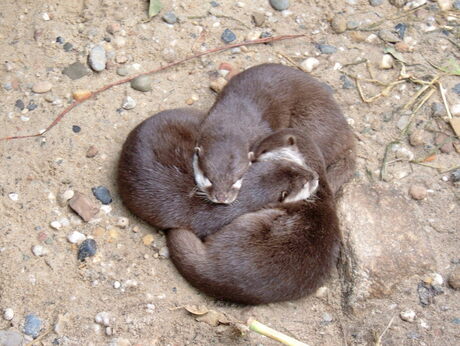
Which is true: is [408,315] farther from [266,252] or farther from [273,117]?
[273,117]

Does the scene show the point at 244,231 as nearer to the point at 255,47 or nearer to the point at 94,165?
the point at 94,165

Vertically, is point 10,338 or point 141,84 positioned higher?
point 141,84

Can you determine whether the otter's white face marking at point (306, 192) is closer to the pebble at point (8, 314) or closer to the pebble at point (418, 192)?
the pebble at point (418, 192)

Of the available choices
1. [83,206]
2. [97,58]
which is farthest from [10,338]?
[97,58]

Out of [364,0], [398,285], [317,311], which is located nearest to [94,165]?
[317,311]

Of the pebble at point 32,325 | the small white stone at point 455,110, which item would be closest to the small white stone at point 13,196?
the pebble at point 32,325

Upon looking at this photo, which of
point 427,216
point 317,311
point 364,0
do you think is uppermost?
point 364,0

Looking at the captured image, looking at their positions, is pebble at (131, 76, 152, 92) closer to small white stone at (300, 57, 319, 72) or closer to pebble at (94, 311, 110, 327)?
small white stone at (300, 57, 319, 72)
